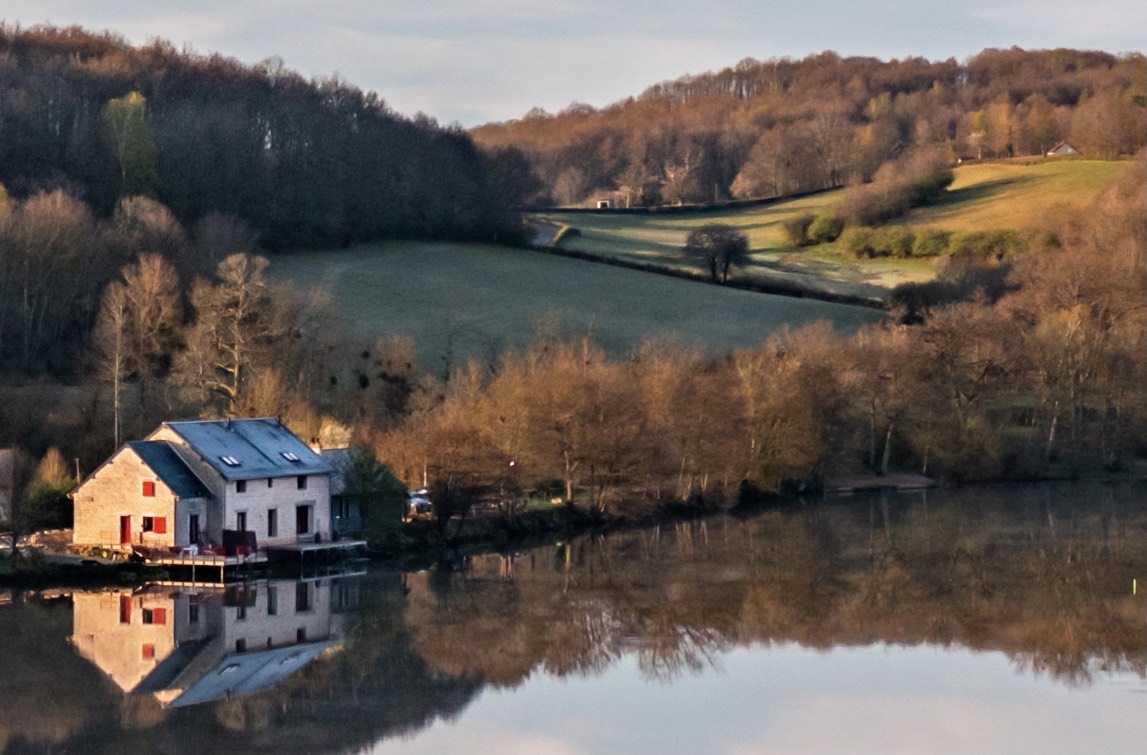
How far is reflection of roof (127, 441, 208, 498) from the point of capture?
36.4 m

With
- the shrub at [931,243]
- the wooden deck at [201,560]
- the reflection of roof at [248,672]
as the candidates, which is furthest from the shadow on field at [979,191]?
the reflection of roof at [248,672]

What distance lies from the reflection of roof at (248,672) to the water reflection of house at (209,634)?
0.01 m

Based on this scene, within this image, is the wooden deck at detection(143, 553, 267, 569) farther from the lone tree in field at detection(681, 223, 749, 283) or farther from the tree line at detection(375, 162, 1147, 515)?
the lone tree in field at detection(681, 223, 749, 283)

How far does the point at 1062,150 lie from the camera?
101 metres

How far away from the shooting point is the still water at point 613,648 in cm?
2273

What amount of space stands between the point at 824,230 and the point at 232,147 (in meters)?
30.4

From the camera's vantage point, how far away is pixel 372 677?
2583 cm

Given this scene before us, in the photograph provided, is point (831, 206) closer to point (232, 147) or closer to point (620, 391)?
point (232, 147)

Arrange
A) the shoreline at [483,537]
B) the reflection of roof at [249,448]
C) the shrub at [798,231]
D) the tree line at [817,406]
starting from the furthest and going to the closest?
1. the shrub at [798,231]
2. the tree line at [817,406]
3. the reflection of roof at [249,448]
4. the shoreline at [483,537]

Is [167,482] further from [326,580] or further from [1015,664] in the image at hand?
[1015,664]

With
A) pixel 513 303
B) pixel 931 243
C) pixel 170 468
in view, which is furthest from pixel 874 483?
pixel 931 243

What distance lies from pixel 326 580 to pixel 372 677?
32.7 feet

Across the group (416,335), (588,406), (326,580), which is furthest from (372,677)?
(416,335)

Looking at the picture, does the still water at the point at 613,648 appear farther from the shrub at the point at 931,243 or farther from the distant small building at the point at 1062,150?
the distant small building at the point at 1062,150
